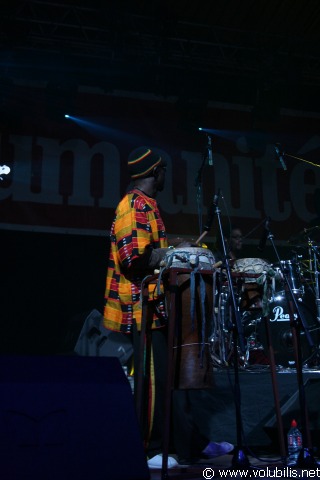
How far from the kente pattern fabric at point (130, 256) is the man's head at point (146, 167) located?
139 mm

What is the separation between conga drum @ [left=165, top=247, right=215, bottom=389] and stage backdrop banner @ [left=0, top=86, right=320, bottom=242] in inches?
175

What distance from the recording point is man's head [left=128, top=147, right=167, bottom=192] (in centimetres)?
369

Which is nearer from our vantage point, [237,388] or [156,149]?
[237,388]

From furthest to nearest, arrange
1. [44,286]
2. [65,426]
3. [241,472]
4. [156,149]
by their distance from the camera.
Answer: [156,149] < [44,286] < [241,472] < [65,426]

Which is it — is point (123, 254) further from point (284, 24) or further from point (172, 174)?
point (284, 24)

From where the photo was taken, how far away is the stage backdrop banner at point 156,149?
761cm

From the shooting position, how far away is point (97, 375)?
2023 mm

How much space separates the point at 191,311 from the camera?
9.98 feet

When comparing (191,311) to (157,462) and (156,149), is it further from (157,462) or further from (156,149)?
(156,149)

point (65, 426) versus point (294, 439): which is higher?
point (65, 426)

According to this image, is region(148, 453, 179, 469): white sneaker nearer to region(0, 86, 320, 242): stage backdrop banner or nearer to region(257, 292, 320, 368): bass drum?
region(257, 292, 320, 368): bass drum

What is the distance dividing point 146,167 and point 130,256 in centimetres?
73

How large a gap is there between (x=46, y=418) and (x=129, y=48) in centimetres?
693

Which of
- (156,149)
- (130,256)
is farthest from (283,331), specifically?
(130,256)
